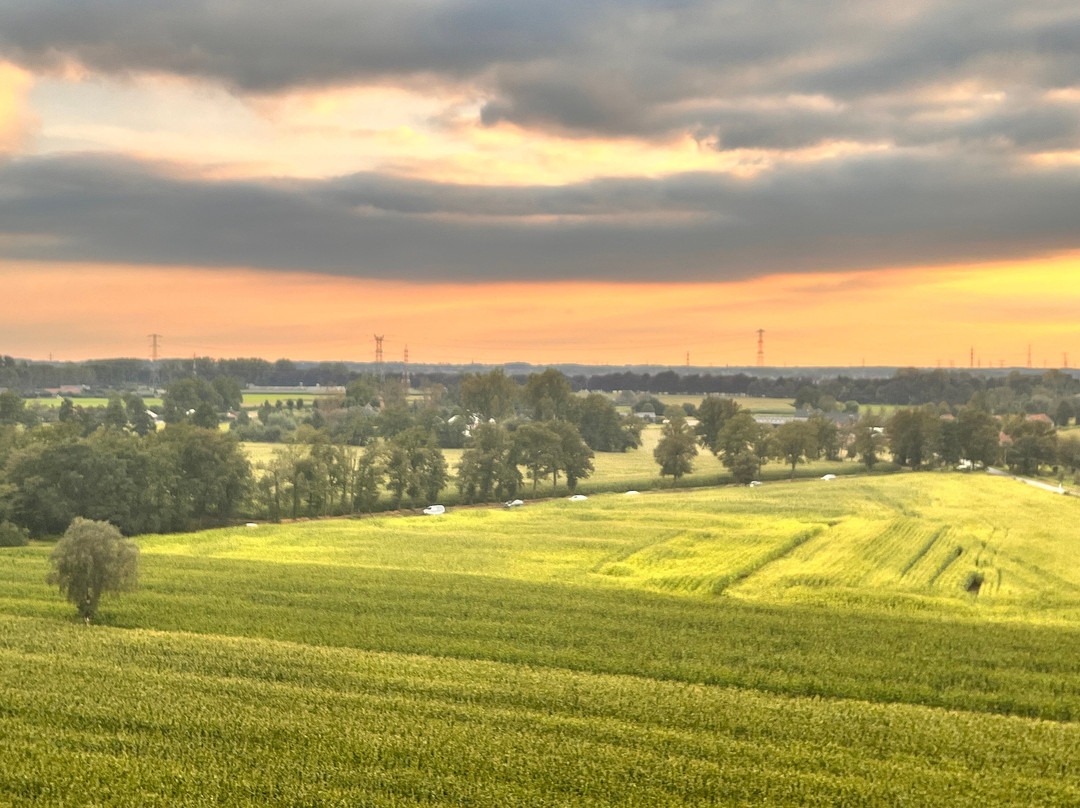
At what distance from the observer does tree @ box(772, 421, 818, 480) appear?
13175 centimetres

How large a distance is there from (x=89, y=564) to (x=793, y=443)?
10363 cm

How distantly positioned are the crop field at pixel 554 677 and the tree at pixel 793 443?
196ft

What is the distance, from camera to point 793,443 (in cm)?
13188

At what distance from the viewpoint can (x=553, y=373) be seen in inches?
6836

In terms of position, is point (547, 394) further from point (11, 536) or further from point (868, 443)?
point (11, 536)

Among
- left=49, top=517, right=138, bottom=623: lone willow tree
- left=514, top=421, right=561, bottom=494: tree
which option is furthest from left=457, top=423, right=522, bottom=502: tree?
left=49, top=517, right=138, bottom=623: lone willow tree

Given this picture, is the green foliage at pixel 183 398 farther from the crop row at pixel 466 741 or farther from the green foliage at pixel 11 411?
the crop row at pixel 466 741

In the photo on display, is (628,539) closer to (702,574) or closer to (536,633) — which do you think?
(702,574)

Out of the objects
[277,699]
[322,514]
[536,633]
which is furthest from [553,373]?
[277,699]

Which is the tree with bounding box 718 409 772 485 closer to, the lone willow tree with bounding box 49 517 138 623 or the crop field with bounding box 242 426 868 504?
the crop field with bounding box 242 426 868 504

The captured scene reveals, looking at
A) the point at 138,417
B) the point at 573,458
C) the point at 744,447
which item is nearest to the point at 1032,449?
the point at 744,447

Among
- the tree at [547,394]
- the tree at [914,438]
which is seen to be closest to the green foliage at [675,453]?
the tree at [914,438]

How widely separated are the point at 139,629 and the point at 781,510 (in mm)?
63453

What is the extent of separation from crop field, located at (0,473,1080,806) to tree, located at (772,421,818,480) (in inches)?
2347
